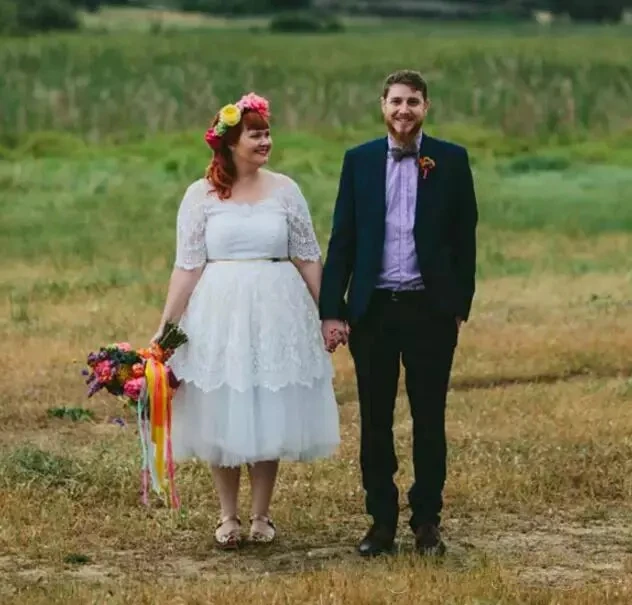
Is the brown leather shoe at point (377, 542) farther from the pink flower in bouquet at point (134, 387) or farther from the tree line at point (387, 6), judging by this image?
the tree line at point (387, 6)

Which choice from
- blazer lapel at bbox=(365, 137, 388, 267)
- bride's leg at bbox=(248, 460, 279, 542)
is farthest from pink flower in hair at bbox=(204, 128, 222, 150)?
bride's leg at bbox=(248, 460, 279, 542)

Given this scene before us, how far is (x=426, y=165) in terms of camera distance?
337 inches

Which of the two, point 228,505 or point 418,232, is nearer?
point 418,232

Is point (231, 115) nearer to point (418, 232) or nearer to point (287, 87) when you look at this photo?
point (418, 232)

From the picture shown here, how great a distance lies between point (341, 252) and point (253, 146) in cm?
62

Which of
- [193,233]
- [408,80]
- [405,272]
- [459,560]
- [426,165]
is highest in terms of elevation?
[408,80]

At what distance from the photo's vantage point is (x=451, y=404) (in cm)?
1338

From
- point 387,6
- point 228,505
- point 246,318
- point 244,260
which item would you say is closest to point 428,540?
point 228,505

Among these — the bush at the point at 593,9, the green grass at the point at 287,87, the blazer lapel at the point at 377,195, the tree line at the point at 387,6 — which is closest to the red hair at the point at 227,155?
the blazer lapel at the point at 377,195

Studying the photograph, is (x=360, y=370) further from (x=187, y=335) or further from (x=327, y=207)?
(x=327, y=207)

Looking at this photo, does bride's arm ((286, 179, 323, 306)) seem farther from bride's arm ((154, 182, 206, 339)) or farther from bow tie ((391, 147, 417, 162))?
bow tie ((391, 147, 417, 162))

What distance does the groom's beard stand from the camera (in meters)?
8.55

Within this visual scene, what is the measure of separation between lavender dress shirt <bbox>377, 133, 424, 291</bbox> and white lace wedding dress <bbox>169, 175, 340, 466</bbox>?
522 mm

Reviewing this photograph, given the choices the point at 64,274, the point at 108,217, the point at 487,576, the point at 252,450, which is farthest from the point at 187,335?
the point at 108,217
